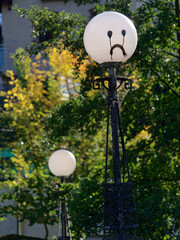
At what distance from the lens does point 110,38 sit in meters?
3.41

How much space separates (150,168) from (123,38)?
4.47 meters

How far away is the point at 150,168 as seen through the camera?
7605 mm

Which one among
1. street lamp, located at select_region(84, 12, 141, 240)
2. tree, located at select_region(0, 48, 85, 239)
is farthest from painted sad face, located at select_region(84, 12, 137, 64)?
tree, located at select_region(0, 48, 85, 239)

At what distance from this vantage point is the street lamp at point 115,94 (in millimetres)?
3289

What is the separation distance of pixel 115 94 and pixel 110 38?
0.42m

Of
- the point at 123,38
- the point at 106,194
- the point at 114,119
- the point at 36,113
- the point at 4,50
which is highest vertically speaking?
the point at 4,50

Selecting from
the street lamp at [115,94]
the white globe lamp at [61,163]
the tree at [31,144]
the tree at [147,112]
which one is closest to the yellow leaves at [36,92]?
the tree at [31,144]

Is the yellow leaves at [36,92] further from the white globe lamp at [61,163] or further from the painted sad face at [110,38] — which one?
the painted sad face at [110,38]

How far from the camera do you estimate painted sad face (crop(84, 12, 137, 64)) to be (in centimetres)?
341

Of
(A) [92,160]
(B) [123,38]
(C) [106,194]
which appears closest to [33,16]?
(B) [123,38]

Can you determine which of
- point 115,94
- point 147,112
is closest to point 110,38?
point 115,94

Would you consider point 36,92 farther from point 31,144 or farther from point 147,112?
point 147,112

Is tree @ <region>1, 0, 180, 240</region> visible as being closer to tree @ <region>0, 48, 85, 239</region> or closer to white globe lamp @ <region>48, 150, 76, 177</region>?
white globe lamp @ <region>48, 150, 76, 177</region>

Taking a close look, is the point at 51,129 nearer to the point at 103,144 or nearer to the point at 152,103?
the point at 152,103
